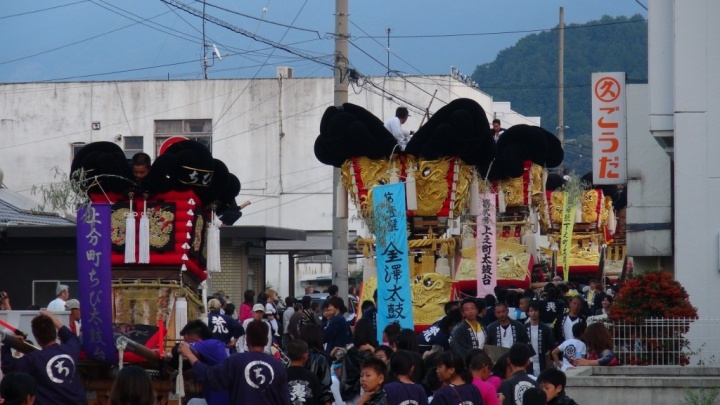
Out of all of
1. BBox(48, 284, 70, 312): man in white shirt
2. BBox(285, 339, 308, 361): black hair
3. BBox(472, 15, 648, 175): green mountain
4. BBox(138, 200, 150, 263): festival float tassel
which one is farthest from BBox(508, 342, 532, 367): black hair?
BBox(472, 15, 648, 175): green mountain

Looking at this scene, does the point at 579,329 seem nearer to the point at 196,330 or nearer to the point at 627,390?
the point at 627,390

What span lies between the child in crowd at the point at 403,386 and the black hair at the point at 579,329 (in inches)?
245

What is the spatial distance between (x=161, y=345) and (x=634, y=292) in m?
5.71

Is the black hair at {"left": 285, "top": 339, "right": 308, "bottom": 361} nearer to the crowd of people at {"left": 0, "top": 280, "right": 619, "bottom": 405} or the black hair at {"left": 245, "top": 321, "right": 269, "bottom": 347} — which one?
the crowd of people at {"left": 0, "top": 280, "right": 619, "bottom": 405}

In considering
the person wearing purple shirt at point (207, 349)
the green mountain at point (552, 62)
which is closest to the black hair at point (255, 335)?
the person wearing purple shirt at point (207, 349)

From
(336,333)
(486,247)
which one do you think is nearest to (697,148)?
(336,333)

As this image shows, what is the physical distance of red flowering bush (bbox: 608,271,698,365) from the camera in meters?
15.1

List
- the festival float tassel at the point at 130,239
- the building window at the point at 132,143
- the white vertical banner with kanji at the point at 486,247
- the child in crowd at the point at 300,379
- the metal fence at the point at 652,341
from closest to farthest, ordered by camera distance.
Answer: the child in crowd at the point at 300,379, the metal fence at the point at 652,341, the festival float tassel at the point at 130,239, the white vertical banner with kanji at the point at 486,247, the building window at the point at 132,143

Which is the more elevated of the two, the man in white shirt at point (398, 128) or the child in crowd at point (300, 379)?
the man in white shirt at point (398, 128)

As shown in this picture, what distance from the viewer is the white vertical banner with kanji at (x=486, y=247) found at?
73.6 feet

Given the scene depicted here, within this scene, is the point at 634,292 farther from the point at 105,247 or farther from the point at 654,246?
the point at 105,247

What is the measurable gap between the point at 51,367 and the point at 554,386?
161 inches

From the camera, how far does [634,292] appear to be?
15305mm

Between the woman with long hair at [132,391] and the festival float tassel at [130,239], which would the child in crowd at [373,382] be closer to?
the woman with long hair at [132,391]
